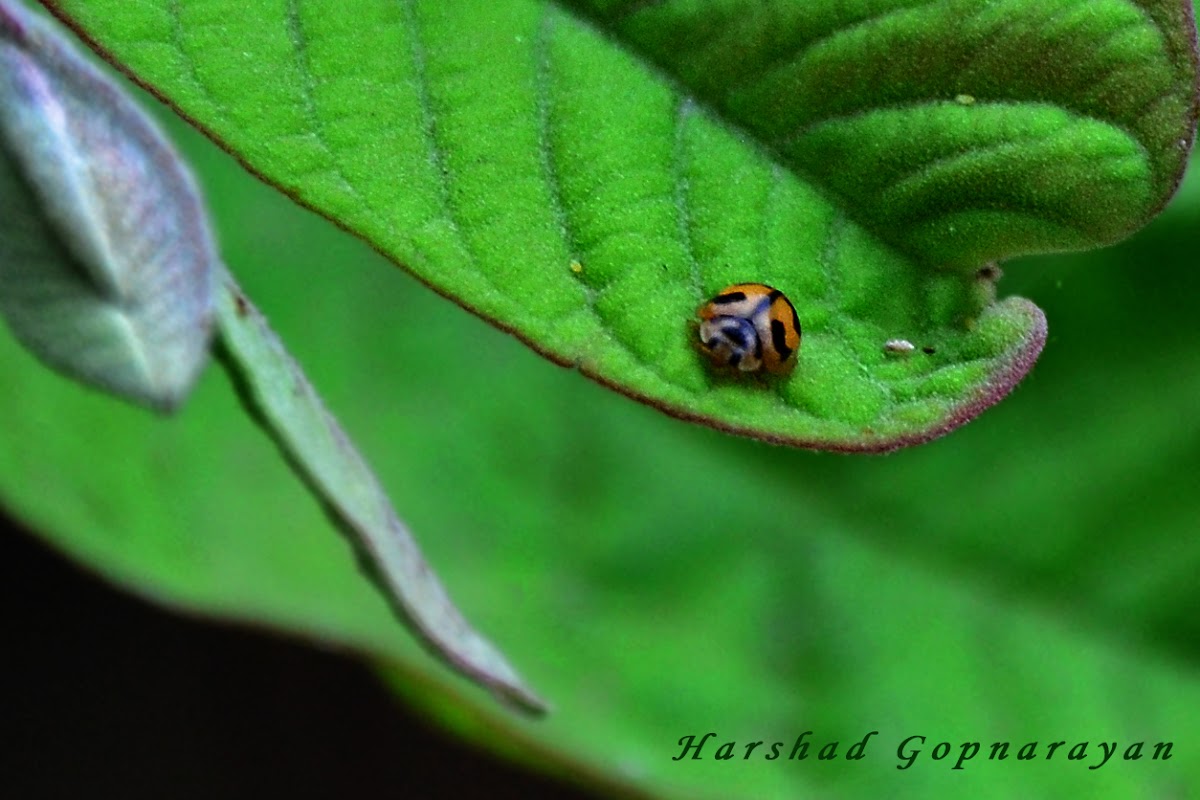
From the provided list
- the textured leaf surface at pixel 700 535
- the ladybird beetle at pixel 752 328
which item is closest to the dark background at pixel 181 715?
the textured leaf surface at pixel 700 535

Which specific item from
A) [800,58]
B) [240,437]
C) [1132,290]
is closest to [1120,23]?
[800,58]

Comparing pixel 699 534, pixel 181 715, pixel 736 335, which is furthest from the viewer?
pixel 181 715

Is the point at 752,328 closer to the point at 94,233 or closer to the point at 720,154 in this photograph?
the point at 720,154

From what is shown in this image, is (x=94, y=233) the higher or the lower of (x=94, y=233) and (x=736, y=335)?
the lower

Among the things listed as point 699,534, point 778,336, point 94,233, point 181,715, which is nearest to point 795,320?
point 778,336

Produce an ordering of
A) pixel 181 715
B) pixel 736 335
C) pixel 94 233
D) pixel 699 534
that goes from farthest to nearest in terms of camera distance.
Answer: pixel 181 715 → pixel 699 534 → pixel 736 335 → pixel 94 233

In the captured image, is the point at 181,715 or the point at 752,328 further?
the point at 181,715

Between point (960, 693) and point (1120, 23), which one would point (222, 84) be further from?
point (960, 693)
